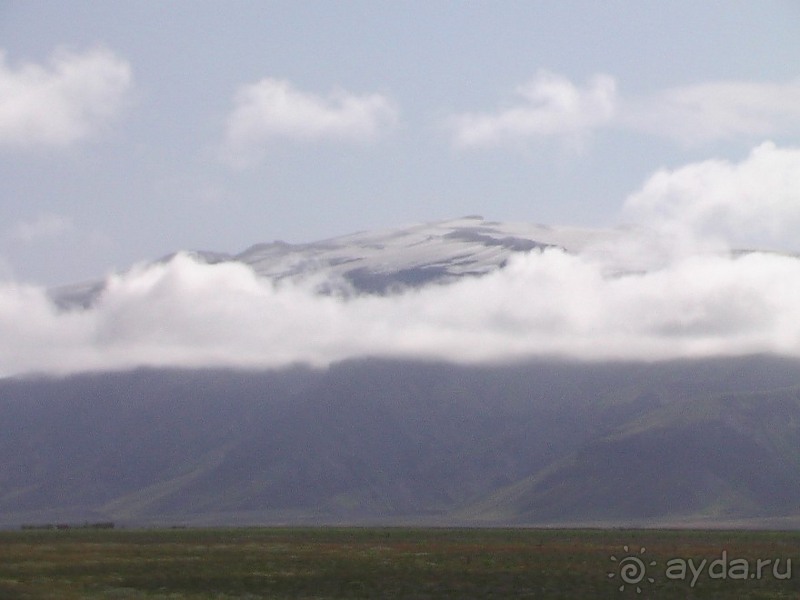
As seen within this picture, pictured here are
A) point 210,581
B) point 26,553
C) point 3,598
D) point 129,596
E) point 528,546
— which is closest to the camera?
point 3,598

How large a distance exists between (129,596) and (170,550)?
37.6 meters

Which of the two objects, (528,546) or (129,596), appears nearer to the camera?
(129,596)

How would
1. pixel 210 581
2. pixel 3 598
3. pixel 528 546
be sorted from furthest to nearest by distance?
pixel 528 546, pixel 210 581, pixel 3 598

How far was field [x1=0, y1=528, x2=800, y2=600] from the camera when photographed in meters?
85.3

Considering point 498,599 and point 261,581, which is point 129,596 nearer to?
point 261,581

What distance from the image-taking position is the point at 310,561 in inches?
4141

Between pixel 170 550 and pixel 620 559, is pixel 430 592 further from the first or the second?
pixel 170 550

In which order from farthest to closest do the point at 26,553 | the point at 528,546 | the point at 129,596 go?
the point at 528,546
the point at 26,553
the point at 129,596

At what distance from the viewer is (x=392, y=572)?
3807 inches

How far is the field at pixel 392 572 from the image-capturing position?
85.3m

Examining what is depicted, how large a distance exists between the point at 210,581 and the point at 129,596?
9065 millimetres

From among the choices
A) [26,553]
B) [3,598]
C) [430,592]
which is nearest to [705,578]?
[430,592]

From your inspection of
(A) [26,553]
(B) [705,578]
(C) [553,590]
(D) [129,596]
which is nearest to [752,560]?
(B) [705,578]

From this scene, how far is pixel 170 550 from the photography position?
119 m
